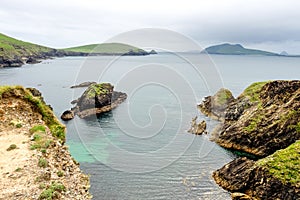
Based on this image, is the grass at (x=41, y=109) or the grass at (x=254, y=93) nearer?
the grass at (x=41, y=109)

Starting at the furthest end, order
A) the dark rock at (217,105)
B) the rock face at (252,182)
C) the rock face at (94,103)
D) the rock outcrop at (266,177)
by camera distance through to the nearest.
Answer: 1. the dark rock at (217,105)
2. the rock face at (94,103)
3. the rock outcrop at (266,177)
4. the rock face at (252,182)

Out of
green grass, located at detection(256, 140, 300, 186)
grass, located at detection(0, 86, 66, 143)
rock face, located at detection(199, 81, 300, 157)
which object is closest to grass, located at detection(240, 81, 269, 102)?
rock face, located at detection(199, 81, 300, 157)

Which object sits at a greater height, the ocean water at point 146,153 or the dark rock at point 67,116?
the dark rock at point 67,116

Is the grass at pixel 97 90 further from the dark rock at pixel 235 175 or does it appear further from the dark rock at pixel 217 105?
the dark rock at pixel 235 175

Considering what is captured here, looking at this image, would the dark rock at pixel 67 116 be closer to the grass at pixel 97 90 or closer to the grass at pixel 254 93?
the grass at pixel 97 90

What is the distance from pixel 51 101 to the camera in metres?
115

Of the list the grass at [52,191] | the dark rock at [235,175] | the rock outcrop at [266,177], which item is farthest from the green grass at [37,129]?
the dark rock at [235,175]

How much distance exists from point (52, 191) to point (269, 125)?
59353 mm

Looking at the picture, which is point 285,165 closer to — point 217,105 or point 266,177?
point 266,177

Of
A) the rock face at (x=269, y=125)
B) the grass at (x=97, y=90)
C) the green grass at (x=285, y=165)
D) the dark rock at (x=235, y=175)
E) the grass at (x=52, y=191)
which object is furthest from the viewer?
the grass at (x=97, y=90)

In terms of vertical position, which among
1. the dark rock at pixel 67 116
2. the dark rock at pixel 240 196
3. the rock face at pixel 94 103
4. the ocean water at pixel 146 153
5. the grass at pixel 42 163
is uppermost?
the grass at pixel 42 163

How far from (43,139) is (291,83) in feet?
218

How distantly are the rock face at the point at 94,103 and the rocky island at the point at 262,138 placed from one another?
36.0 m

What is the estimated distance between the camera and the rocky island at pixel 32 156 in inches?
1011
